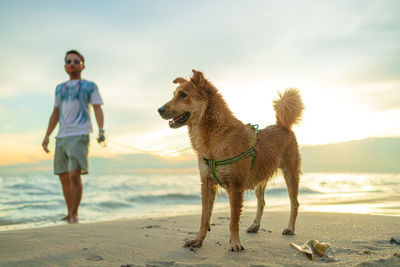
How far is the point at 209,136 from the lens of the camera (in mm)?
3941

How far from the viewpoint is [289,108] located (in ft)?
17.5

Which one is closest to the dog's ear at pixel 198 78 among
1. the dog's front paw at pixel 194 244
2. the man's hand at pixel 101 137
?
the dog's front paw at pixel 194 244

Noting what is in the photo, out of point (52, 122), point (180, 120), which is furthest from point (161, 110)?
point (52, 122)

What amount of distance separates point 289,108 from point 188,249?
117 inches

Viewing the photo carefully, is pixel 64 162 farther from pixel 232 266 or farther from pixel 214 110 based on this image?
pixel 232 266

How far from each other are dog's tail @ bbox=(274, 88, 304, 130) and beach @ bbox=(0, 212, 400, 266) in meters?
1.83

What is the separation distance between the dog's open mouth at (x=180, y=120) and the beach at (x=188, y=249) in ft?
4.91

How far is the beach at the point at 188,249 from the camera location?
3.17 meters

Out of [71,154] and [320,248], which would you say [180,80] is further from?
[71,154]

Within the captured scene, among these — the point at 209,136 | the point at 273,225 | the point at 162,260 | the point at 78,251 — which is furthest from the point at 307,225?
the point at 78,251

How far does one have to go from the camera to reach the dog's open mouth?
3.98m

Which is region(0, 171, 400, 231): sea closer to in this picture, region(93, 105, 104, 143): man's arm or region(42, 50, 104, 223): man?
region(42, 50, 104, 223): man

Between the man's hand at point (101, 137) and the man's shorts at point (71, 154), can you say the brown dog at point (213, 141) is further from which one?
the man's shorts at point (71, 154)

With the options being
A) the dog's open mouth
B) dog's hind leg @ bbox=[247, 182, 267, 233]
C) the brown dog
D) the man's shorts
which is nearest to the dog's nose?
the brown dog
